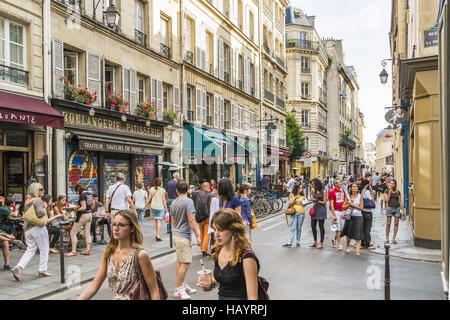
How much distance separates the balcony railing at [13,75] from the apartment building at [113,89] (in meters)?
1.02

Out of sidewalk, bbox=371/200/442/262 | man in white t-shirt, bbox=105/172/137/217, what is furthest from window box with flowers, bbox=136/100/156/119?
sidewalk, bbox=371/200/442/262

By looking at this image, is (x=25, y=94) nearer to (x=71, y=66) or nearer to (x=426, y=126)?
(x=71, y=66)

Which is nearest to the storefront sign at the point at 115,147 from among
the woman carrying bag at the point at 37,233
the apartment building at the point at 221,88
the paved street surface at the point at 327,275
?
the apartment building at the point at 221,88

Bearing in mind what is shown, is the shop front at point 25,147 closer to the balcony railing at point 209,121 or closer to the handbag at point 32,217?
Result: the handbag at point 32,217

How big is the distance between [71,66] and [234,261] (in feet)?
43.3

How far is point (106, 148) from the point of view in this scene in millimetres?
15039

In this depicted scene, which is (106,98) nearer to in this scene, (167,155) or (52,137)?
(52,137)

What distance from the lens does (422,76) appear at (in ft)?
35.2

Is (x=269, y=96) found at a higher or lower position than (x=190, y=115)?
higher

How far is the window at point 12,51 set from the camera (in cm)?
1183

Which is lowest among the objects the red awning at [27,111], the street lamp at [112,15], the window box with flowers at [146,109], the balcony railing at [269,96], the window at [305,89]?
the red awning at [27,111]

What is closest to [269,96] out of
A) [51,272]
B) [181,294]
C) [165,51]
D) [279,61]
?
[279,61]

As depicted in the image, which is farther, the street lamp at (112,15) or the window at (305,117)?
the window at (305,117)

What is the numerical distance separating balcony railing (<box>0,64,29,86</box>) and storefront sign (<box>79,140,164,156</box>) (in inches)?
97.3
